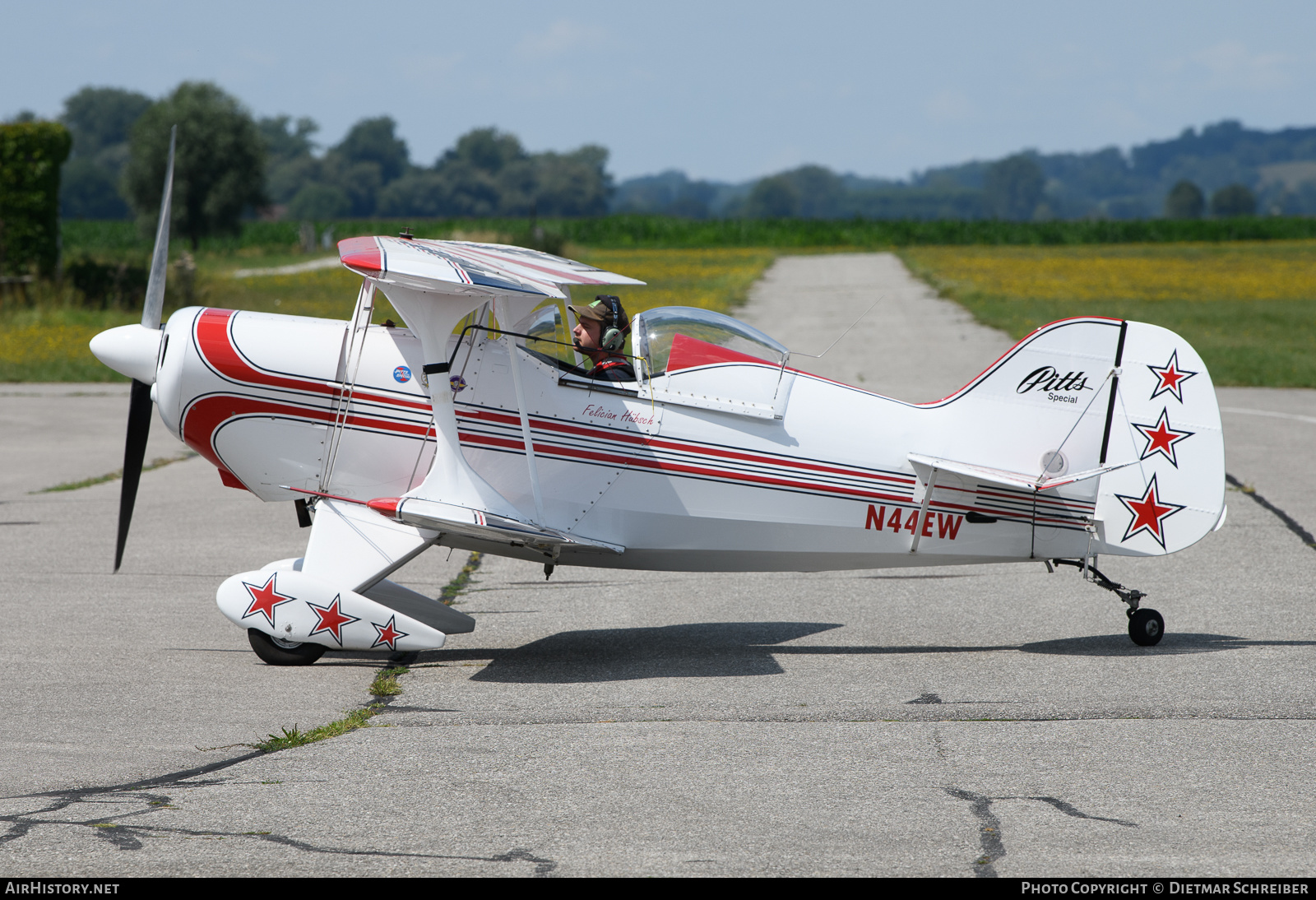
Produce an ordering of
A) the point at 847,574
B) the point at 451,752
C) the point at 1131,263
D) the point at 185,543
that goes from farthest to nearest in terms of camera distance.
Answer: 1. the point at 1131,263
2. the point at 185,543
3. the point at 847,574
4. the point at 451,752

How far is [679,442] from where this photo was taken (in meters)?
7.63

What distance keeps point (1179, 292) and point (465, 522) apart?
4535cm

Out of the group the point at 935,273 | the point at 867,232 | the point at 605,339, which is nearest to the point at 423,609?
the point at 605,339

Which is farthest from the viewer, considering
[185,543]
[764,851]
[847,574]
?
[185,543]

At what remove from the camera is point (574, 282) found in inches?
285

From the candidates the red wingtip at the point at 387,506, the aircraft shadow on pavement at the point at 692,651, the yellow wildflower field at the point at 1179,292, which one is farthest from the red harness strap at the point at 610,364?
the yellow wildflower field at the point at 1179,292

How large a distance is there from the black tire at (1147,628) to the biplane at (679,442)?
16mm

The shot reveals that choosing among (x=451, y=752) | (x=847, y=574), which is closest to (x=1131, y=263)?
(x=847, y=574)

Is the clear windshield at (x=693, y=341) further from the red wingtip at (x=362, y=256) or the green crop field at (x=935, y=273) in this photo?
the green crop field at (x=935, y=273)

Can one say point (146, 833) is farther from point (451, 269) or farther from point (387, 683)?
point (451, 269)

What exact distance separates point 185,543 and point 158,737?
5.50m

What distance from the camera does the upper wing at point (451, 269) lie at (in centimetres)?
673

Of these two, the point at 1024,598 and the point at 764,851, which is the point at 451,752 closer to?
the point at 764,851

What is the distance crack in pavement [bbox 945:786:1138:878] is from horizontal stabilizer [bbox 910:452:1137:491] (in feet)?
9.04
